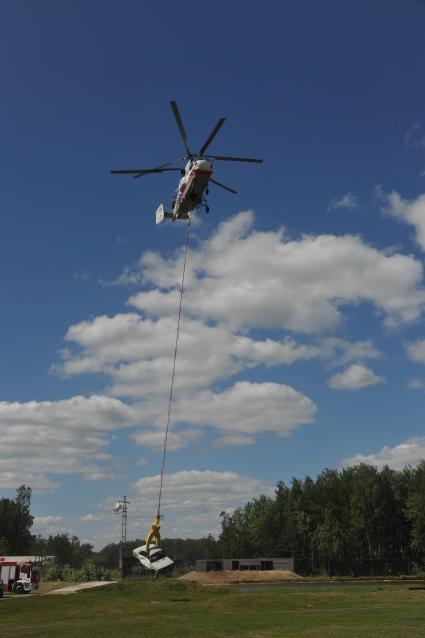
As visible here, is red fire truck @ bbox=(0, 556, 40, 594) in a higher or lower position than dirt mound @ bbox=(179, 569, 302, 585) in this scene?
higher

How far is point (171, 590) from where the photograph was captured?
57094 millimetres

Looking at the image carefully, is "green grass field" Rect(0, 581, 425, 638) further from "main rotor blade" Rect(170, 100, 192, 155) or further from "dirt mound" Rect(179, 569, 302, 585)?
"dirt mound" Rect(179, 569, 302, 585)

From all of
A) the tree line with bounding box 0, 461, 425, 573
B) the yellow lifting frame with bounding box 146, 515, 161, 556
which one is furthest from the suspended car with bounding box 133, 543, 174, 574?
the tree line with bounding box 0, 461, 425, 573

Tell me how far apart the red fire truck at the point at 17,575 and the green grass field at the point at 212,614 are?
23.8ft

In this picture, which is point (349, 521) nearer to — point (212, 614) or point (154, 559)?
point (212, 614)

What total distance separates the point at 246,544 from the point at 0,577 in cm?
7280

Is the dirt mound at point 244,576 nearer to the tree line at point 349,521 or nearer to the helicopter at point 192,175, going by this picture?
the tree line at point 349,521

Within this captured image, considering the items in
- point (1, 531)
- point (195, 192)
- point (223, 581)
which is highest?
point (195, 192)

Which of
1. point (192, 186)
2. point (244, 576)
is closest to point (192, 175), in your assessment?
point (192, 186)

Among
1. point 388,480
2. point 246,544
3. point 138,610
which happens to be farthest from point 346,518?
point 138,610

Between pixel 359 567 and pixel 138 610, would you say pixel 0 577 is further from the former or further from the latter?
pixel 359 567

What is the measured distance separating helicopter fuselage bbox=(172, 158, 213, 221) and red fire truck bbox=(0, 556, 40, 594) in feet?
147

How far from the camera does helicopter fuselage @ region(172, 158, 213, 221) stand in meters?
29.0

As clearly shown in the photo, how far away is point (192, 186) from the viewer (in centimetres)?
2959
